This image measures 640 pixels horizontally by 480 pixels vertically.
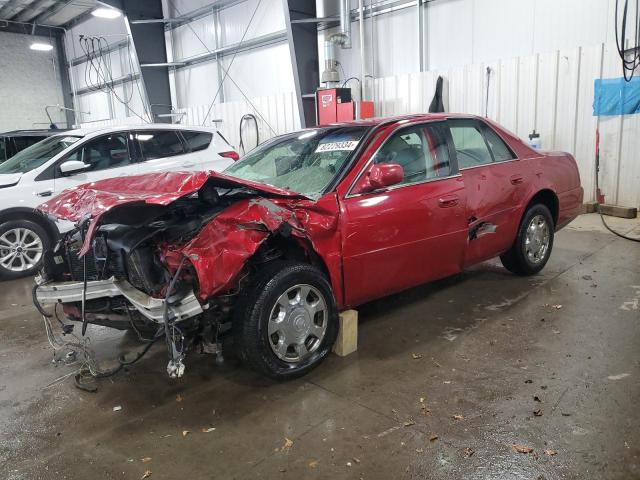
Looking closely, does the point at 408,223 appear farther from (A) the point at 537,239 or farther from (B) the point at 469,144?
(A) the point at 537,239

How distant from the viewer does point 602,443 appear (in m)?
2.24

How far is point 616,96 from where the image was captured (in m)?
7.13

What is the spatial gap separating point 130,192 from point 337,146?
1468 millimetres

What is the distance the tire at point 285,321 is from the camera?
2.69m

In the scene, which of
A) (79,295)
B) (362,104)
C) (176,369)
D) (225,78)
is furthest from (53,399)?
(225,78)

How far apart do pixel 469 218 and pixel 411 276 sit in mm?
694

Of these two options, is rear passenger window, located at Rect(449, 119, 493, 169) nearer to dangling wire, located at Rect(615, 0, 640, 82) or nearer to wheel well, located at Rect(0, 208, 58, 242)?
dangling wire, located at Rect(615, 0, 640, 82)

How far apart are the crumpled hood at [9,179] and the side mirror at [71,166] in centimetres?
46

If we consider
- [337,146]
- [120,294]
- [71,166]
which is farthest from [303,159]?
[71,166]

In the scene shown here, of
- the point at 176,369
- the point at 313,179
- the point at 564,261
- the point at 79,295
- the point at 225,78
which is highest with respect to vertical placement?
the point at 225,78

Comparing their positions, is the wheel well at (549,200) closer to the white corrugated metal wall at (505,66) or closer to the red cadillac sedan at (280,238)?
the red cadillac sedan at (280,238)

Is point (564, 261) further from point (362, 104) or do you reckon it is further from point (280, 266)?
point (362, 104)

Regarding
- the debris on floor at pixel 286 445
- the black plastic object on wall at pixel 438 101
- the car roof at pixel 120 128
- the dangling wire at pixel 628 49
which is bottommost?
the debris on floor at pixel 286 445

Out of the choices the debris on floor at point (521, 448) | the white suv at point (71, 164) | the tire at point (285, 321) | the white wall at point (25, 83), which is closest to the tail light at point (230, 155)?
the white suv at point (71, 164)
